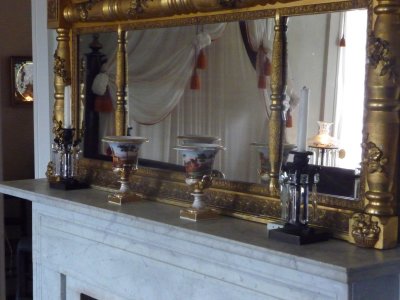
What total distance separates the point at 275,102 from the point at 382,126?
1.08 feet

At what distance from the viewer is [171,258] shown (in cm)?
180

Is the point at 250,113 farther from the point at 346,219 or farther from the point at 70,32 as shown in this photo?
the point at 70,32

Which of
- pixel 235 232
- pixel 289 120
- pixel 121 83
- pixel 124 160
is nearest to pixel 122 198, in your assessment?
pixel 124 160

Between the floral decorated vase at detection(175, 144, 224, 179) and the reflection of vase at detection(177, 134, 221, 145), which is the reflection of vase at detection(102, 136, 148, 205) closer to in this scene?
the reflection of vase at detection(177, 134, 221, 145)

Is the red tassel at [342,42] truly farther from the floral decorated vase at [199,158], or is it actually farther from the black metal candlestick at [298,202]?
the floral decorated vase at [199,158]

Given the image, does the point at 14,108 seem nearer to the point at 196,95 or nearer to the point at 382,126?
the point at 196,95

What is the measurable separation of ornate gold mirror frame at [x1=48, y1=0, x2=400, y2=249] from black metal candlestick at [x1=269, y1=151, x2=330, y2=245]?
0.20ft

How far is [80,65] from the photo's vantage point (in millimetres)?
2402

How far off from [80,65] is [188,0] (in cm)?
67

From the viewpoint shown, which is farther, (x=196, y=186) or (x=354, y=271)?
(x=196, y=186)

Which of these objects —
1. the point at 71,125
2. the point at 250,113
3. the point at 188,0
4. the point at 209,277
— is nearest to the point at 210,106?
the point at 250,113

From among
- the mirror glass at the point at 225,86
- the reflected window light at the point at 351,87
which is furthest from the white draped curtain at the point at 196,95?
the reflected window light at the point at 351,87

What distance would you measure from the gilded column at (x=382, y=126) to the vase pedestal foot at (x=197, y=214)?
1.44ft

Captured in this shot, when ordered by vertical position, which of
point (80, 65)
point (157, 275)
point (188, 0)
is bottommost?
point (157, 275)
